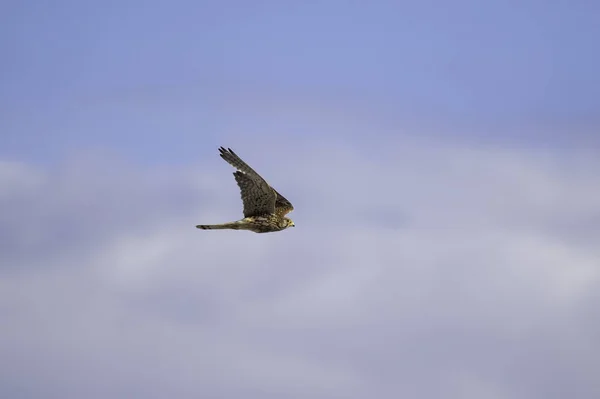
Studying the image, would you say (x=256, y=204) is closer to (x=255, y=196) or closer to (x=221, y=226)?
(x=255, y=196)

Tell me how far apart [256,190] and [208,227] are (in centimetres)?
241

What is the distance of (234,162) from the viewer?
172 feet

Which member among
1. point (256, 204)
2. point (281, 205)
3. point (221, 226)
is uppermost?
point (281, 205)

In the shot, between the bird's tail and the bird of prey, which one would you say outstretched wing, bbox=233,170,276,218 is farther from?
the bird's tail

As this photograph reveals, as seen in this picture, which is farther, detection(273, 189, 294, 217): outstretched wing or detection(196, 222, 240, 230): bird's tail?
detection(273, 189, 294, 217): outstretched wing

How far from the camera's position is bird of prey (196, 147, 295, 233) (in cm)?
5228

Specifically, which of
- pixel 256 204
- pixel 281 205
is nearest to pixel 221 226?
pixel 256 204

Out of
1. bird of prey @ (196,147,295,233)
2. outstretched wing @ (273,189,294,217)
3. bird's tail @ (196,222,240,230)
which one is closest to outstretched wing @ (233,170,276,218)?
bird of prey @ (196,147,295,233)

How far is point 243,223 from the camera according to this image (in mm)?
53531

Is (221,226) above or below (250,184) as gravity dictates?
below

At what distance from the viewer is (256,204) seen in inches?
2106

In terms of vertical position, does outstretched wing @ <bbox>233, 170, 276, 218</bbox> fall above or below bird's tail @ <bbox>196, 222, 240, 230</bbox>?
above

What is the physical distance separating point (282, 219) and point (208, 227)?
3686mm

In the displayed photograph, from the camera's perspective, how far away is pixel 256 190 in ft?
173
